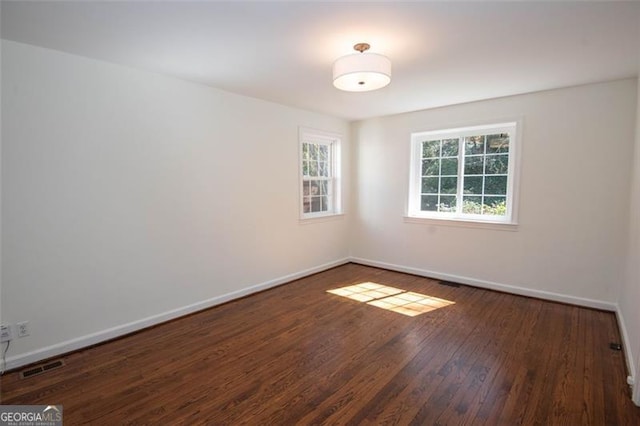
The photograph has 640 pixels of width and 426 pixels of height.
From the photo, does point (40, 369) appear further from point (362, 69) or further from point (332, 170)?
point (332, 170)

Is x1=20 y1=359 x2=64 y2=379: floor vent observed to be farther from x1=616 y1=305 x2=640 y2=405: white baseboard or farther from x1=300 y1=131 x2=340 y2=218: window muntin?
x1=616 y1=305 x2=640 y2=405: white baseboard

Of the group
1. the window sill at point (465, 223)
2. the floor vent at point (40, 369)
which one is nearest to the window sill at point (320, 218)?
the window sill at point (465, 223)

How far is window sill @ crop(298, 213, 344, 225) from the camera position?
468cm

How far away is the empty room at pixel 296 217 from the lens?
6.68 ft

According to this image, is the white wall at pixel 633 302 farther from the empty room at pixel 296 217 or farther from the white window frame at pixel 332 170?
the white window frame at pixel 332 170

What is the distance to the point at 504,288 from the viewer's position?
4.04 metres

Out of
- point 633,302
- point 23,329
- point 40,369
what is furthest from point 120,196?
point 633,302

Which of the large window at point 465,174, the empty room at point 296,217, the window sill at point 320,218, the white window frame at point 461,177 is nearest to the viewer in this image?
the empty room at point 296,217

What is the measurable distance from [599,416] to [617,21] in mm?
2512

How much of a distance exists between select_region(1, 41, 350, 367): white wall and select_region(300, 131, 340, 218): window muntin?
2.06 feet

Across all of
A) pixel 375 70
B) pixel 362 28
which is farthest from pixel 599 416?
pixel 362 28

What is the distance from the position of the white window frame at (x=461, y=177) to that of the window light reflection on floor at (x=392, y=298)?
120 cm

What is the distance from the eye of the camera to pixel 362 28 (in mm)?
2143

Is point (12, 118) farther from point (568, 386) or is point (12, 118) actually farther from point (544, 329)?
point (544, 329)
